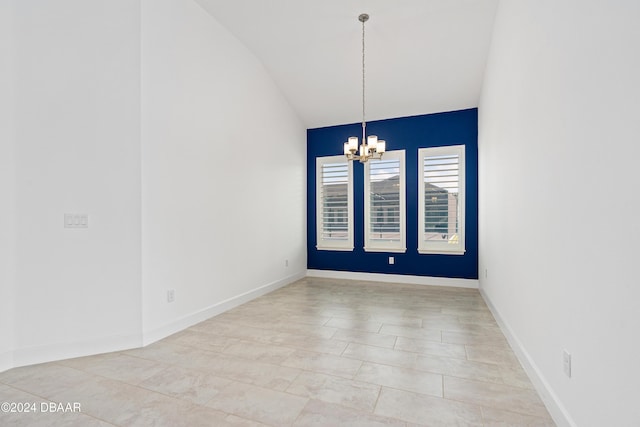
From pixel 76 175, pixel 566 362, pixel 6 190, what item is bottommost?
pixel 566 362

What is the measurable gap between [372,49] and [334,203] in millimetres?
2885

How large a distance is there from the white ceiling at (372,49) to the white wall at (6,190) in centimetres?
201

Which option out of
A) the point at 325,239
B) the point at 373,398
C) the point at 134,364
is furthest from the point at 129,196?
the point at 325,239

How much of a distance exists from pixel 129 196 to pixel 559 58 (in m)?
3.46

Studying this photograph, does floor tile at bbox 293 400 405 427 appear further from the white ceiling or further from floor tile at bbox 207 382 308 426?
the white ceiling

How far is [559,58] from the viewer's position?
1.81 m

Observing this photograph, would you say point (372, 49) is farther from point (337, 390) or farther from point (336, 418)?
point (336, 418)

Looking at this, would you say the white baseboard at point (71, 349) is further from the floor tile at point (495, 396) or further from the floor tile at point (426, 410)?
the floor tile at point (495, 396)

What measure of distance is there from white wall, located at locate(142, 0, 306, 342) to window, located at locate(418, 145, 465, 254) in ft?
8.52

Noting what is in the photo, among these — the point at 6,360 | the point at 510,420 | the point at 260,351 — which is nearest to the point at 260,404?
the point at 260,351

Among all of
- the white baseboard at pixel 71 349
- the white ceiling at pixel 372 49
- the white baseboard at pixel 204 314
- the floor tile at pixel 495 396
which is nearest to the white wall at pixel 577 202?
the floor tile at pixel 495 396

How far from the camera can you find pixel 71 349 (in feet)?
8.84

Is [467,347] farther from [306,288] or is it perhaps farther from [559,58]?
[306,288]

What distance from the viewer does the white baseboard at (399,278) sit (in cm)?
532
